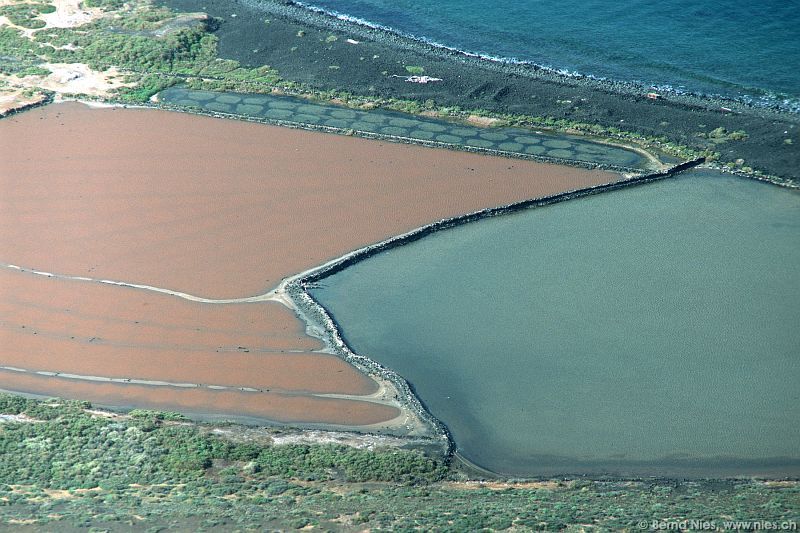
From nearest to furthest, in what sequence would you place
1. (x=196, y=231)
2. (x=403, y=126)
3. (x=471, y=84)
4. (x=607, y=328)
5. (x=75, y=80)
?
(x=607, y=328)
(x=196, y=231)
(x=403, y=126)
(x=471, y=84)
(x=75, y=80)

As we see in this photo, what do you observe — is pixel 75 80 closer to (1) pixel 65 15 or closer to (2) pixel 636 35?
(1) pixel 65 15

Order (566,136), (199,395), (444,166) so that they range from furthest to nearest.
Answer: (566,136), (444,166), (199,395)

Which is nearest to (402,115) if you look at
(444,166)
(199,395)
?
(444,166)

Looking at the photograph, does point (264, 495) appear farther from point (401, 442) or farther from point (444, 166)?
point (444, 166)

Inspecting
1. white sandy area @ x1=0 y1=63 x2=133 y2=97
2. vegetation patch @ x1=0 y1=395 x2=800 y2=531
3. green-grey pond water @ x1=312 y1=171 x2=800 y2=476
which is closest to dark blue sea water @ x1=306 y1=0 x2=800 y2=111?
green-grey pond water @ x1=312 y1=171 x2=800 y2=476

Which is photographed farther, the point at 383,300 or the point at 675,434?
the point at 383,300

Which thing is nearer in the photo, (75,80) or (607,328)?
(607,328)

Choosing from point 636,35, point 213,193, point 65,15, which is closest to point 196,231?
point 213,193
